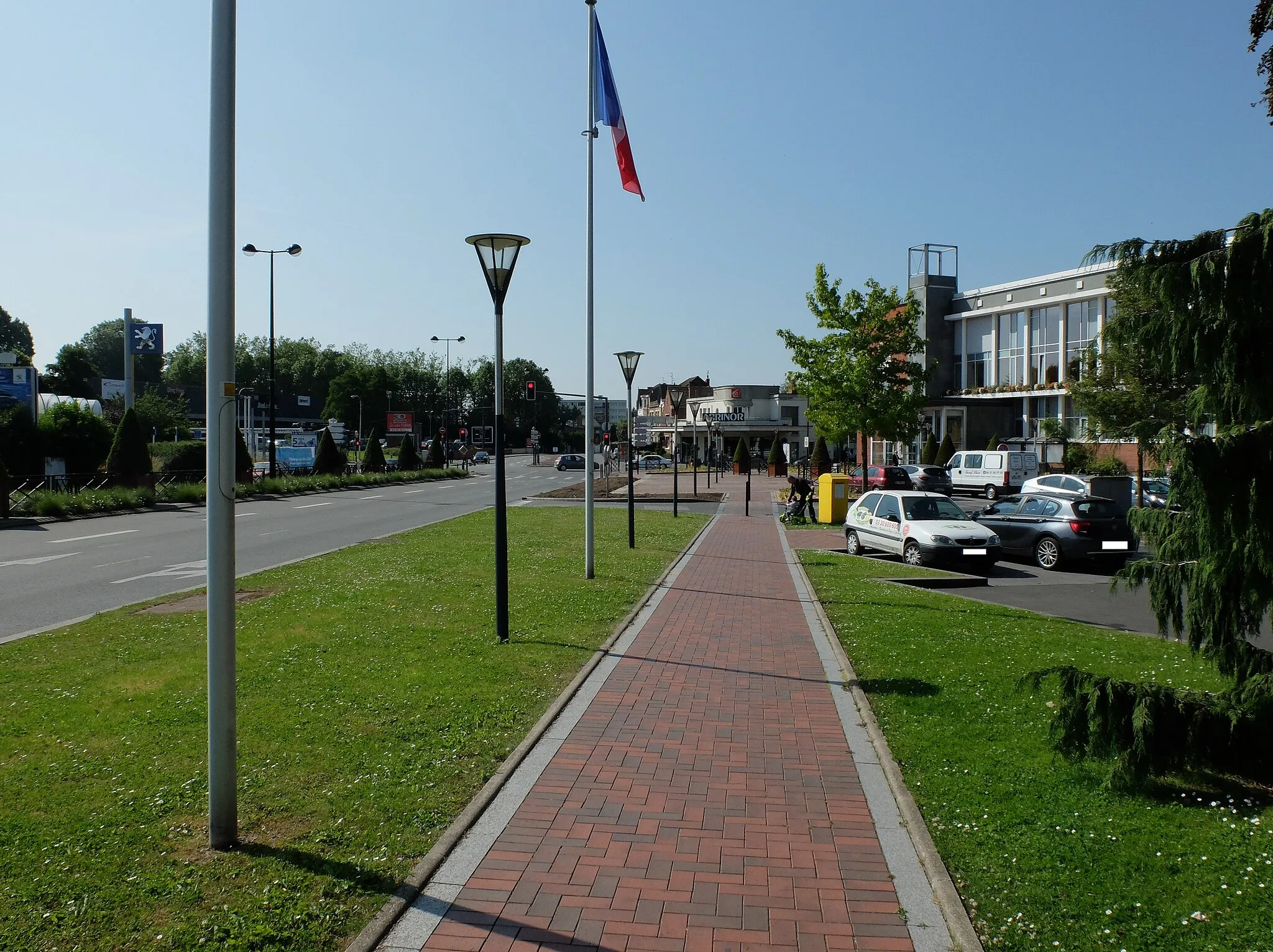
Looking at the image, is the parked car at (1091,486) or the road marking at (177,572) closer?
the road marking at (177,572)

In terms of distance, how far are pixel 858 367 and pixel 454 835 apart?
113ft

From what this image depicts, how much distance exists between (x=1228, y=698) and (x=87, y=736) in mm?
7075

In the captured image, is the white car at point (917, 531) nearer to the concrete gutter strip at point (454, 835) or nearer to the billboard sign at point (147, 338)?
the concrete gutter strip at point (454, 835)

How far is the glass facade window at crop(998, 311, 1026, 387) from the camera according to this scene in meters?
58.5

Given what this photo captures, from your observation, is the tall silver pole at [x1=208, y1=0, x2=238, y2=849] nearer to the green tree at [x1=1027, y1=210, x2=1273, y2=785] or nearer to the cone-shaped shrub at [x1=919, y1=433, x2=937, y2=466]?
the green tree at [x1=1027, y1=210, x2=1273, y2=785]

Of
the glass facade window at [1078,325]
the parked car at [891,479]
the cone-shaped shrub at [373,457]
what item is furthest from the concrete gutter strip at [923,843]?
the cone-shaped shrub at [373,457]

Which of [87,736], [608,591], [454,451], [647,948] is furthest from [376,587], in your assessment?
[454,451]

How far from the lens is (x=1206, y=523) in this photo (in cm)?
528

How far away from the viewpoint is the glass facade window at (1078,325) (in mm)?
53062

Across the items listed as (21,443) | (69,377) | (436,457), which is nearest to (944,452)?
(436,457)

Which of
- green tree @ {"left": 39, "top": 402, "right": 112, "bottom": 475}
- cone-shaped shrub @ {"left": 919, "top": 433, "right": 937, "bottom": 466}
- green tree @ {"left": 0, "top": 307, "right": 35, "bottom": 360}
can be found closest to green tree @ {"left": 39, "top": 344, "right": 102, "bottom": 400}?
green tree @ {"left": 0, "top": 307, "right": 35, "bottom": 360}

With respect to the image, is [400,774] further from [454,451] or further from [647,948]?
[454,451]

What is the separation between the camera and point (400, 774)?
6223mm

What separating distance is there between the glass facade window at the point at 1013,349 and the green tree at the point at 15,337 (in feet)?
308
